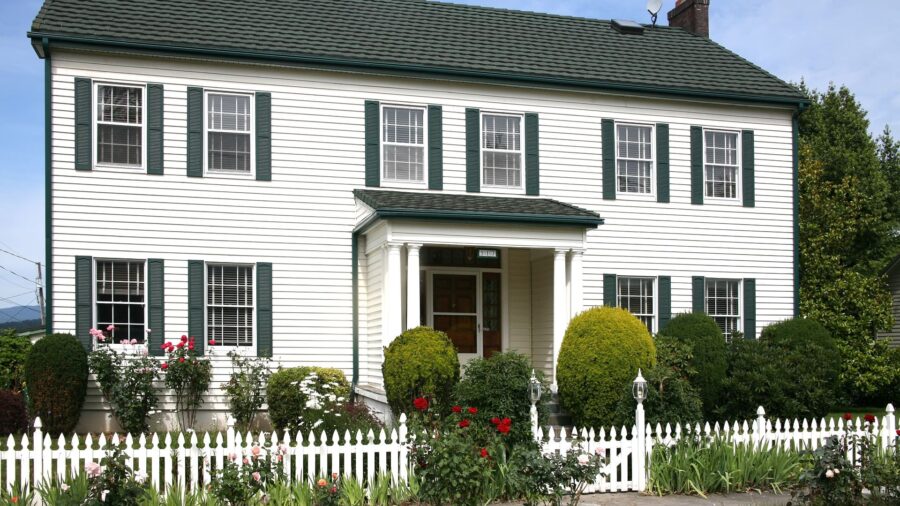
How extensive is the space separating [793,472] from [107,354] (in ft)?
35.1

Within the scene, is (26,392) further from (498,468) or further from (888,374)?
(888,374)

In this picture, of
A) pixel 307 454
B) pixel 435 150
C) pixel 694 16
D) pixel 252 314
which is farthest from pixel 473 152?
pixel 307 454

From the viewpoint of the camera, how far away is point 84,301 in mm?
15695

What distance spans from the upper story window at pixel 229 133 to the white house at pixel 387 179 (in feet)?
0.12

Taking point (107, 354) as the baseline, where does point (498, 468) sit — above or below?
below

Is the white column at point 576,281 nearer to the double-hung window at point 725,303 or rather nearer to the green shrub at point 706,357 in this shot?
the green shrub at point 706,357

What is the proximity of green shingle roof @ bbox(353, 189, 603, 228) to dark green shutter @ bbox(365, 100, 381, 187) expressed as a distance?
311 mm

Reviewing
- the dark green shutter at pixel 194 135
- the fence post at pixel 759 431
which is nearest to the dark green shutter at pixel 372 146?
the dark green shutter at pixel 194 135

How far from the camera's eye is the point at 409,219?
51.5 ft

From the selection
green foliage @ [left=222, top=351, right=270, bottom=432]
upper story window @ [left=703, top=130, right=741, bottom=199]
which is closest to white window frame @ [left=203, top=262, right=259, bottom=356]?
green foliage @ [left=222, top=351, right=270, bottom=432]

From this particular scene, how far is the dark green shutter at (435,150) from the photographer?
17.8 m

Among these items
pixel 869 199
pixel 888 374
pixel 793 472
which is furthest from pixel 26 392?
pixel 869 199

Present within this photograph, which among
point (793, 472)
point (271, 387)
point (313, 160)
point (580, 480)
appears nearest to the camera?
point (580, 480)

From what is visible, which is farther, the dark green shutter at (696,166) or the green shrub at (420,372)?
the dark green shutter at (696,166)
